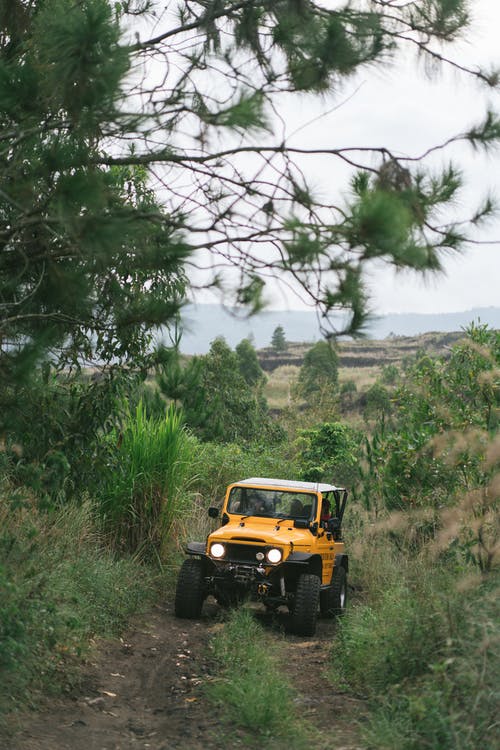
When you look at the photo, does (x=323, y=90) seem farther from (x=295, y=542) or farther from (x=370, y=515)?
(x=370, y=515)

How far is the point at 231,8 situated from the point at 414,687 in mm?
4438

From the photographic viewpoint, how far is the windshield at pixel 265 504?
9648mm

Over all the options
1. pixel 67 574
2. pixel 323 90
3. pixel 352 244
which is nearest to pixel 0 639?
pixel 67 574

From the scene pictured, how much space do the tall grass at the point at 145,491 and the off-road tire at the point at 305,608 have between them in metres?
2.75

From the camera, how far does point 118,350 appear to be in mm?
7883

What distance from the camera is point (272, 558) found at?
28.7 ft

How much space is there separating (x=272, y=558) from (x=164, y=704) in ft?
8.94

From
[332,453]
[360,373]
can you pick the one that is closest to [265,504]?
[332,453]

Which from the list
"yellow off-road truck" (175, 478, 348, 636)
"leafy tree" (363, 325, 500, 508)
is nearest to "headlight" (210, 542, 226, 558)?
"yellow off-road truck" (175, 478, 348, 636)

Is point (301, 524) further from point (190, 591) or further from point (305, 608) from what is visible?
point (190, 591)

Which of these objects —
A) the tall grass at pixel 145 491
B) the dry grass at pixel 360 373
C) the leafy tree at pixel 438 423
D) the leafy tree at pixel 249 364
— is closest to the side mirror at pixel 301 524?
the leafy tree at pixel 438 423

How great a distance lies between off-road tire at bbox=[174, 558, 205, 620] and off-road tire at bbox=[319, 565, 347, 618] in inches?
57.3

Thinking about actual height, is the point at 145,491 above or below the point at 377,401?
above

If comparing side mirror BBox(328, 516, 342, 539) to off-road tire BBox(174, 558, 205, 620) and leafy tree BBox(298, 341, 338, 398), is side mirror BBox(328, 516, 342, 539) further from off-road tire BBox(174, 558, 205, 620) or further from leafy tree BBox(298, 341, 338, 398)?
leafy tree BBox(298, 341, 338, 398)
